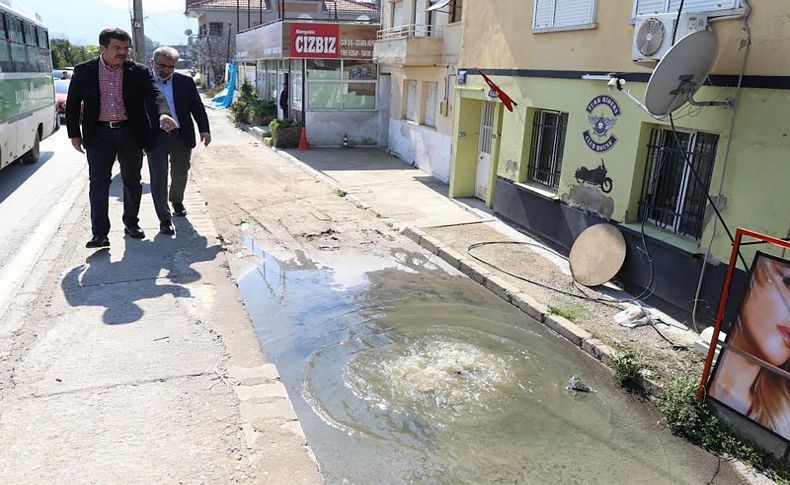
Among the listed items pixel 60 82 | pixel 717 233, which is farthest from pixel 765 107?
pixel 60 82

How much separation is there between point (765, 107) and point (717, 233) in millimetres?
1237

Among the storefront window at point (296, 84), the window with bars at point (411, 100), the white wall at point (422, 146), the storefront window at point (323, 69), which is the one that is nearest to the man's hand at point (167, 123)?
the white wall at point (422, 146)

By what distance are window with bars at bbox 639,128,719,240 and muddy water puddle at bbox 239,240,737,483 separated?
6.84 ft

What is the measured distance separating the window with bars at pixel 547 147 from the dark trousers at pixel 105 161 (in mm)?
5808

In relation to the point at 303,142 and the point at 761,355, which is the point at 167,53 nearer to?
the point at 761,355

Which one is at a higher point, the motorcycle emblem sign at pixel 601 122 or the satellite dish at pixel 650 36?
the satellite dish at pixel 650 36

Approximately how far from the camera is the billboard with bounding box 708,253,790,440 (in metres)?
4.10

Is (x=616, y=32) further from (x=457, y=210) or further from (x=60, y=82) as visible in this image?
(x=60, y=82)

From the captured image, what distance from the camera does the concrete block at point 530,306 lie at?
661 cm

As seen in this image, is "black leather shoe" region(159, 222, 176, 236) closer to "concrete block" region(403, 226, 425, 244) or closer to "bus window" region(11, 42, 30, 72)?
"concrete block" region(403, 226, 425, 244)

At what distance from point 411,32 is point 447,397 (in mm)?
12771

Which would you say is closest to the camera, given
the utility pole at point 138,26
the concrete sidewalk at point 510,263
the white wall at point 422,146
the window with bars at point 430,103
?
the concrete sidewalk at point 510,263

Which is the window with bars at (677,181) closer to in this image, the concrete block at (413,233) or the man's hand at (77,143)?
the concrete block at (413,233)

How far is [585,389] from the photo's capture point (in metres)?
5.17
